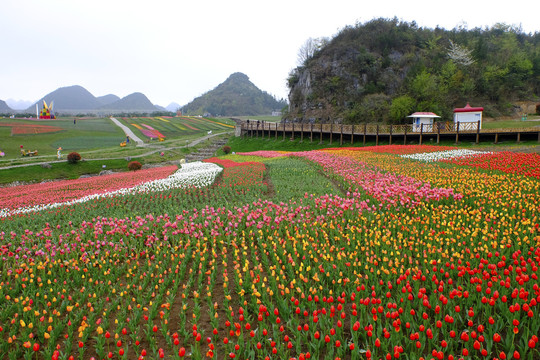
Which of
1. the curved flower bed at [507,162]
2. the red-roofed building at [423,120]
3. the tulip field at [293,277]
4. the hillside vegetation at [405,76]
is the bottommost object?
the tulip field at [293,277]

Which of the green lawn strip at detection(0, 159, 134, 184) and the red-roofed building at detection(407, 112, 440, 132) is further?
the red-roofed building at detection(407, 112, 440, 132)

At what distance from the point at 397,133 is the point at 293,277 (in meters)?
32.7

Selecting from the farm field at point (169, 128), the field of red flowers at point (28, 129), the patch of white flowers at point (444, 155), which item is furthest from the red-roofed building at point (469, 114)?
the field of red flowers at point (28, 129)

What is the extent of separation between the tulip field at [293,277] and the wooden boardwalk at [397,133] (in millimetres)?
18549

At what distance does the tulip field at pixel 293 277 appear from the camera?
4836 millimetres

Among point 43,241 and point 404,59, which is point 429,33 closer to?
point 404,59

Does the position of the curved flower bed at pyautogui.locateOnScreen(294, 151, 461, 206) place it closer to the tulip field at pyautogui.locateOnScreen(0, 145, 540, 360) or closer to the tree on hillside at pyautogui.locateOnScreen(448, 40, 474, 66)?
the tulip field at pyautogui.locateOnScreen(0, 145, 540, 360)

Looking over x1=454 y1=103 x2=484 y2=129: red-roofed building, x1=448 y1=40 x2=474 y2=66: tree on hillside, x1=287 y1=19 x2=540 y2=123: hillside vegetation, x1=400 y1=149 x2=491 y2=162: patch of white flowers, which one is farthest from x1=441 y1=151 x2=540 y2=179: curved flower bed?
x1=448 y1=40 x2=474 y2=66: tree on hillside

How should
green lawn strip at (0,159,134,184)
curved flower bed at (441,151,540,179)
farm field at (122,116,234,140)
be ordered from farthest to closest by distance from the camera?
farm field at (122,116,234,140)
green lawn strip at (0,159,134,184)
curved flower bed at (441,151,540,179)

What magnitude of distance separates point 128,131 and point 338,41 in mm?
51082

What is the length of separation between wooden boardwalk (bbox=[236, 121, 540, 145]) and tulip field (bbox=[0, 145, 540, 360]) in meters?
18.5

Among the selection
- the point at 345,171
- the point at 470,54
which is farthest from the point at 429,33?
the point at 345,171

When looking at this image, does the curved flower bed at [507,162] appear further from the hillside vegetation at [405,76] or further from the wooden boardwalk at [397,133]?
the hillside vegetation at [405,76]

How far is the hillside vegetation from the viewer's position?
5150 centimetres
